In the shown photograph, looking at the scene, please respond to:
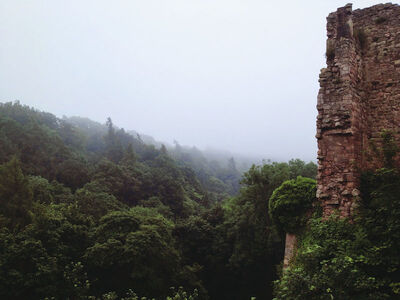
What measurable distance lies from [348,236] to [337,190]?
1153 millimetres

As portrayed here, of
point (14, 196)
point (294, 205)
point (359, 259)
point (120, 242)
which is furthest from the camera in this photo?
point (14, 196)

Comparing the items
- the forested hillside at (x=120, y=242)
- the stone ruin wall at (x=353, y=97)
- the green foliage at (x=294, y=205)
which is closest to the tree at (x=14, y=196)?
the forested hillside at (x=120, y=242)

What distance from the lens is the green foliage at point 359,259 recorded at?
545 centimetres

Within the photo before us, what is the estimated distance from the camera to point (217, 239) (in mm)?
27484

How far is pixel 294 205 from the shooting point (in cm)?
954

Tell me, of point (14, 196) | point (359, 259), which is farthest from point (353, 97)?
point (14, 196)

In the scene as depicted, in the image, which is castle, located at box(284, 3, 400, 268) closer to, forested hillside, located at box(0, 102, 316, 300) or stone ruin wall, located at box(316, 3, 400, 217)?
stone ruin wall, located at box(316, 3, 400, 217)

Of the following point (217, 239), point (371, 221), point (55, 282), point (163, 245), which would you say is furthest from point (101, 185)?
point (371, 221)

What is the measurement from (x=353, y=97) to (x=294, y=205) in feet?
11.7

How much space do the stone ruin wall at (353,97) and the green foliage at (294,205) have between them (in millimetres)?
1335

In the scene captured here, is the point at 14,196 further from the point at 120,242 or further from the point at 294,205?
the point at 294,205

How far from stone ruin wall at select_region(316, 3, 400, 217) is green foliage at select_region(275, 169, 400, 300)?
0.71m

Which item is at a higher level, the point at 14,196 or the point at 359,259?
the point at 14,196

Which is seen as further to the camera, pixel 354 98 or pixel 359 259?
pixel 354 98
